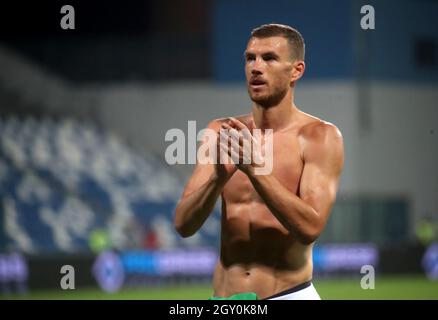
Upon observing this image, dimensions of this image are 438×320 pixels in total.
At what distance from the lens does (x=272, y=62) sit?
16.9 feet

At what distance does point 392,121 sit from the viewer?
28.8 meters

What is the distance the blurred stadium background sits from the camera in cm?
2675

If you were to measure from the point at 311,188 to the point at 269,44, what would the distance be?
2.78ft

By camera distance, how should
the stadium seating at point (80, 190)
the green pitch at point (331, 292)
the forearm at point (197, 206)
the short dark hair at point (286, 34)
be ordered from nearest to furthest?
the forearm at point (197, 206) → the short dark hair at point (286, 34) → the green pitch at point (331, 292) → the stadium seating at point (80, 190)

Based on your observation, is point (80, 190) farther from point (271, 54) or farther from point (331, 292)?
point (271, 54)

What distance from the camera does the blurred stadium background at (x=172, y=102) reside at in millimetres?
26750

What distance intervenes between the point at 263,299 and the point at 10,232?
19353 mm

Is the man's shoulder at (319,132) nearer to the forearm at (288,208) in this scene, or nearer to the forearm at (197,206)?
the forearm at (288,208)

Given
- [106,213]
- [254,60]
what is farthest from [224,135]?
[106,213]

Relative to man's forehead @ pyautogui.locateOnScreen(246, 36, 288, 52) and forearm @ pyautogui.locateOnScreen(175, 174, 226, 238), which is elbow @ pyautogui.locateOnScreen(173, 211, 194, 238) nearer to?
forearm @ pyautogui.locateOnScreen(175, 174, 226, 238)

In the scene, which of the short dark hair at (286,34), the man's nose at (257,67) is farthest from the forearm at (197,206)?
the short dark hair at (286,34)

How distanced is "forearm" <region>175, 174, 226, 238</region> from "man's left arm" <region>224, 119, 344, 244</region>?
0.83 feet

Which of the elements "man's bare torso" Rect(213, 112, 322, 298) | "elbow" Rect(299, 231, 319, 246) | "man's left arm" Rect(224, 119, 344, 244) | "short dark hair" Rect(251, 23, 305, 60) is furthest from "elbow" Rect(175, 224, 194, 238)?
"short dark hair" Rect(251, 23, 305, 60)

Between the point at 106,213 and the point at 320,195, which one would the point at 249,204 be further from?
the point at 106,213
